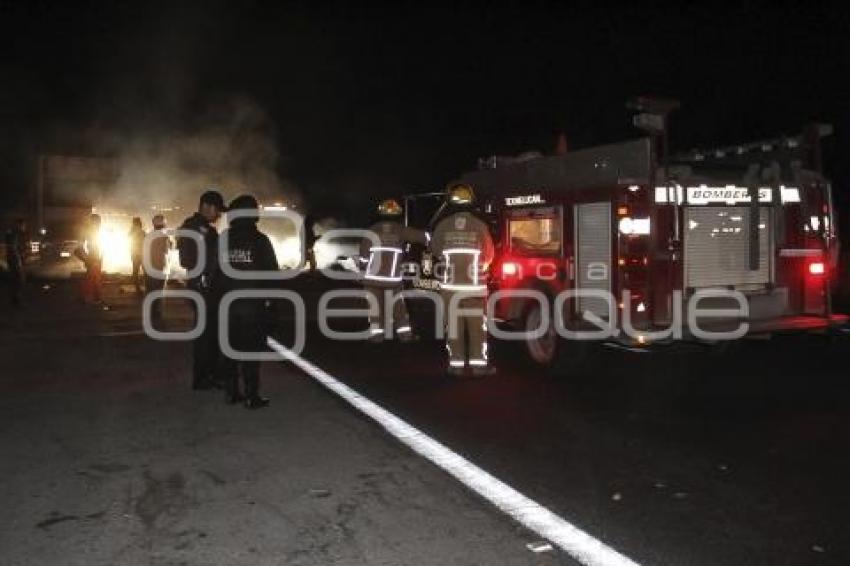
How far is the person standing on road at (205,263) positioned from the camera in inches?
285

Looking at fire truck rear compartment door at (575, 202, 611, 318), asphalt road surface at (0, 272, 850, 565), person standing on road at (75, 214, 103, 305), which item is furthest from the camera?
person standing on road at (75, 214, 103, 305)

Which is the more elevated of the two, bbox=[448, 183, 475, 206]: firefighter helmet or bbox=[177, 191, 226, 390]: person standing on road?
bbox=[448, 183, 475, 206]: firefighter helmet

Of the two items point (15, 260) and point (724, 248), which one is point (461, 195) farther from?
point (15, 260)

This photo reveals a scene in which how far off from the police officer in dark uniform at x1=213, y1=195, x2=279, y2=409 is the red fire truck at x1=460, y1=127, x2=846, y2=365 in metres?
2.84

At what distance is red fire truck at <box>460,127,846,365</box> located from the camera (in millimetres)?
7406

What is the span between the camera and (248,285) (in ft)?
21.9

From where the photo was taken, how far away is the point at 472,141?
3484cm

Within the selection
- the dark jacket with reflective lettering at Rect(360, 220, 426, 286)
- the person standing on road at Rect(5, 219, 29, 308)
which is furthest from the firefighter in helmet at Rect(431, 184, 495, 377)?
the person standing on road at Rect(5, 219, 29, 308)

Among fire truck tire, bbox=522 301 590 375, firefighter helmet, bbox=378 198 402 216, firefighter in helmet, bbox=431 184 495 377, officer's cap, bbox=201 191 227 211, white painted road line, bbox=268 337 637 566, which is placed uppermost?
firefighter helmet, bbox=378 198 402 216

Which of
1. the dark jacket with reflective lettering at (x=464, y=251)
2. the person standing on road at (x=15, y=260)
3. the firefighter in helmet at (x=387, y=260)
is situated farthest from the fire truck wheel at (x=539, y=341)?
the person standing on road at (x=15, y=260)

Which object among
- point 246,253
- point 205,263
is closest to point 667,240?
point 246,253

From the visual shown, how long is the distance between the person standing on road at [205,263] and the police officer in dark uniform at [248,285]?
53cm

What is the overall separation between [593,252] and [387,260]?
2780 mm

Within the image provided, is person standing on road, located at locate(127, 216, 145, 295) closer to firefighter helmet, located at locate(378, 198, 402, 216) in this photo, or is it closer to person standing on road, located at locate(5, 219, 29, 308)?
person standing on road, located at locate(5, 219, 29, 308)
